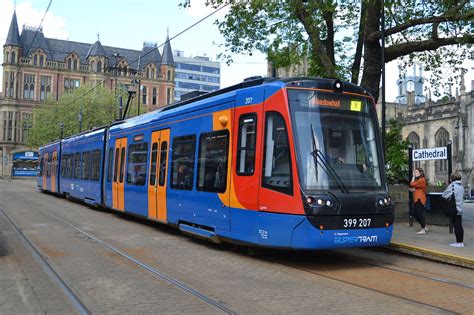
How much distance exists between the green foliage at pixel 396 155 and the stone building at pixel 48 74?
233 ft

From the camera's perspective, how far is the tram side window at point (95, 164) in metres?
19.0

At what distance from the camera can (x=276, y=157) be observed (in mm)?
8773

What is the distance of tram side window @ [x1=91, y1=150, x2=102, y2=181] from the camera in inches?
748

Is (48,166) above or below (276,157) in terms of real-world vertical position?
above

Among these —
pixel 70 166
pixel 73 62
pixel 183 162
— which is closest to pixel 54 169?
pixel 70 166

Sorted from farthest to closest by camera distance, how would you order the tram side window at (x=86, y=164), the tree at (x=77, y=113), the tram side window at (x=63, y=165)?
the tree at (x=77, y=113) → the tram side window at (x=63, y=165) → the tram side window at (x=86, y=164)

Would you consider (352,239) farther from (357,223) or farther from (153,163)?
(153,163)

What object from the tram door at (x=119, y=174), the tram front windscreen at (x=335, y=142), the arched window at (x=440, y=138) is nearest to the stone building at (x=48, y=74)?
the arched window at (x=440, y=138)

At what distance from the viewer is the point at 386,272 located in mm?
8617

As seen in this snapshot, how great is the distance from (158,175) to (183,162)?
161 centimetres

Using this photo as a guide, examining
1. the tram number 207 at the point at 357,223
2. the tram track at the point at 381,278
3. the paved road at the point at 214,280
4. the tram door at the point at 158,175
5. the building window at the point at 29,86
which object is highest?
the building window at the point at 29,86

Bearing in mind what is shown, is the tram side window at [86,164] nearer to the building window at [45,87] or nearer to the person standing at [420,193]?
the person standing at [420,193]

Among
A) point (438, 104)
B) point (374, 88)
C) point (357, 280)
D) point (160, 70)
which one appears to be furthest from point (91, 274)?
point (160, 70)

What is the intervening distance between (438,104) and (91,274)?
76533 mm
